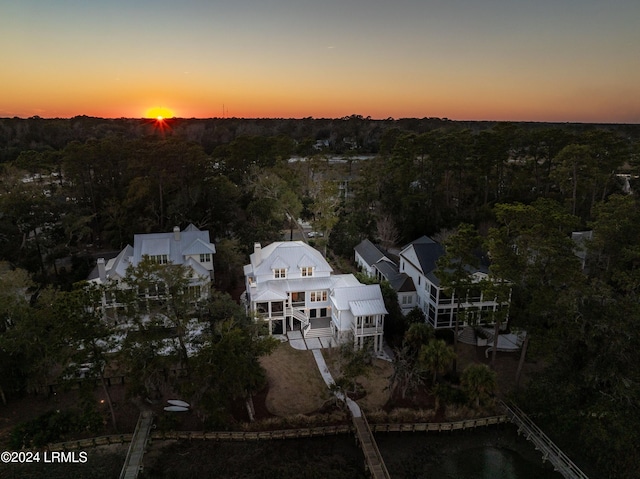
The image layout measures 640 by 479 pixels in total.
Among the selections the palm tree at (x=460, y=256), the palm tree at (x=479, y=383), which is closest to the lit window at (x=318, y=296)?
the palm tree at (x=460, y=256)

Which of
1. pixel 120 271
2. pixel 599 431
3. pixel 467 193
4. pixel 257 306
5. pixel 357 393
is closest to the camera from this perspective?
pixel 599 431

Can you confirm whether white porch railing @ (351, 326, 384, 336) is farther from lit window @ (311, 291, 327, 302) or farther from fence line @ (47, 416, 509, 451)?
fence line @ (47, 416, 509, 451)

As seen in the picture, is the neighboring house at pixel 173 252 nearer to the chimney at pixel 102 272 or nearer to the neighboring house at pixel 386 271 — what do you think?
the chimney at pixel 102 272

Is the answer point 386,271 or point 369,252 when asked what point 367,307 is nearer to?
point 386,271

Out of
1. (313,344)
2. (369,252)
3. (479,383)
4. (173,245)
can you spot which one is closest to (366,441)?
(479,383)

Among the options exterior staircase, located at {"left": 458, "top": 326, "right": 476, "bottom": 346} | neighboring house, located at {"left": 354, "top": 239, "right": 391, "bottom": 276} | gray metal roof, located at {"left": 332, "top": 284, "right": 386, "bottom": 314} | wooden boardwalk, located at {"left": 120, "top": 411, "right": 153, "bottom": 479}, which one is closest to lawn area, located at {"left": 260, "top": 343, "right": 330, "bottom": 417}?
gray metal roof, located at {"left": 332, "top": 284, "right": 386, "bottom": 314}

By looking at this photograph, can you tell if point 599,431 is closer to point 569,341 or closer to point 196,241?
point 569,341

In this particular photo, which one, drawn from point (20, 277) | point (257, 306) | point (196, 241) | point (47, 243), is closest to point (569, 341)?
point (257, 306)
